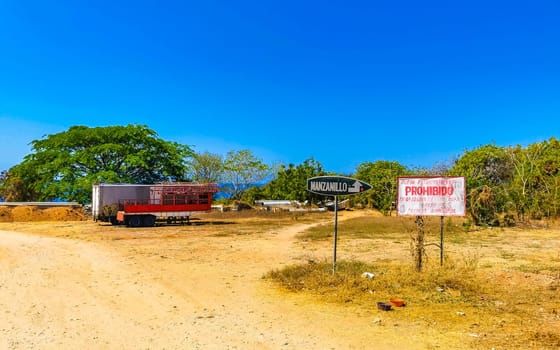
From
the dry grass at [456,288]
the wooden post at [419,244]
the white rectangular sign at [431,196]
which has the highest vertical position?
the white rectangular sign at [431,196]

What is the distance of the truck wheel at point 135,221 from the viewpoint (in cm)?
2742

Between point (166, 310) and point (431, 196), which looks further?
point (431, 196)

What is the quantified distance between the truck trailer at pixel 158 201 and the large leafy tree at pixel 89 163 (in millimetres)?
8281

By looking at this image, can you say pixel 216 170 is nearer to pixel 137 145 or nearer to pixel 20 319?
pixel 137 145

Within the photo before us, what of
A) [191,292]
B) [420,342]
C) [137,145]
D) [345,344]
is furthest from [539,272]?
[137,145]

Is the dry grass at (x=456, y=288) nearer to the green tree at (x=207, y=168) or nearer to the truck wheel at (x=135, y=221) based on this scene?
the truck wheel at (x=135, y=221)

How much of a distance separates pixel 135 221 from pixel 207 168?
32702mm

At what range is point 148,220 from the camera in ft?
91.0

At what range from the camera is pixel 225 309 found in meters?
7.61

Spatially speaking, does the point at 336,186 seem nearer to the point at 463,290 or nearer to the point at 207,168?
the point at 463,290

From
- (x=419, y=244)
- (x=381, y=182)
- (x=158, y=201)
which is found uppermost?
(x=381, y=182)

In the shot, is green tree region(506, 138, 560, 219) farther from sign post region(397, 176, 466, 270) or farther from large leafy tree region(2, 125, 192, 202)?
large leafy tree region(2, 125, 192, 202)

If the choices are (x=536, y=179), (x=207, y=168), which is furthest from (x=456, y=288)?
(x=207, y=168)

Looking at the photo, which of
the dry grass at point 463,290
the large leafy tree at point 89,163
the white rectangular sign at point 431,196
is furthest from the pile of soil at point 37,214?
the white rectangular sign at point 431,196
